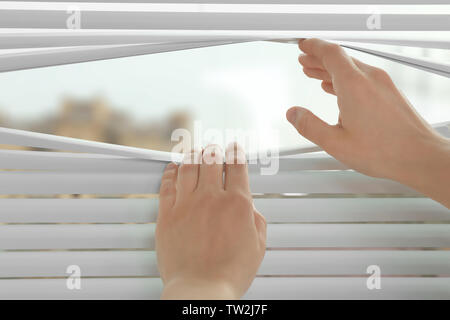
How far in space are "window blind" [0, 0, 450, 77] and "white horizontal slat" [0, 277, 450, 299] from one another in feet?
1.21

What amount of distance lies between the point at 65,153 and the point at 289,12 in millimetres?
447

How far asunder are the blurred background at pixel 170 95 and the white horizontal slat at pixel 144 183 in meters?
0.06

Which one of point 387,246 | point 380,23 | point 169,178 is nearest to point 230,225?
point 169,178

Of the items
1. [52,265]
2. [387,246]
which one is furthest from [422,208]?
[52,265]

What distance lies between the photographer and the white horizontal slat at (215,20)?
2.23ft

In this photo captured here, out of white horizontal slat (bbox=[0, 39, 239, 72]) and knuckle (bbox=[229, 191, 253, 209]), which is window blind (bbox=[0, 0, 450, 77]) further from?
knuckle (bbox=[229, 191, 253, 209])

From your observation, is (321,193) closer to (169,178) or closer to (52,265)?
(169,178)

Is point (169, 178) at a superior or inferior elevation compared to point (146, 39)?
inferior

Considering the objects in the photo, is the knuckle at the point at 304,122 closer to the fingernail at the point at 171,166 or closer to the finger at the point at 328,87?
the finger at the point at 328,87

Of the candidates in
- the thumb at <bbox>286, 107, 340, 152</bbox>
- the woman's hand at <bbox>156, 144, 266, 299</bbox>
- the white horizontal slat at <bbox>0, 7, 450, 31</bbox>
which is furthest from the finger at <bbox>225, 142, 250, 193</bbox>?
the white horizontal slat at <bbox>0, 7, 450, 31</bbox>

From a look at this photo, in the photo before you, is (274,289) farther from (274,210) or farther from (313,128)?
(313,128)

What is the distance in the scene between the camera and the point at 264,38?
666 millimetres
